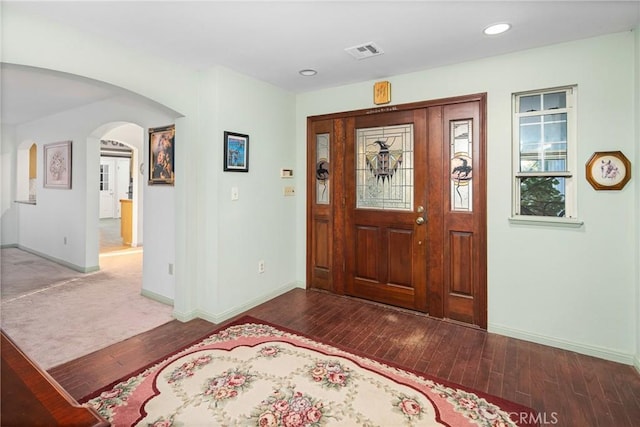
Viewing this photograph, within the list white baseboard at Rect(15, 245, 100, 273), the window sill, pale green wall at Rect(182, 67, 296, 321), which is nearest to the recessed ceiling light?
the window sill

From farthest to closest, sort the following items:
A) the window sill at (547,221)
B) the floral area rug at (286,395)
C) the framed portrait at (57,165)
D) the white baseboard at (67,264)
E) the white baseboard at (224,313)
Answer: the framed portrait at (57,165) < the white baseboard at (67,264) < the white baseboard at (224,313) < the window sill at (547,221) < the floral area rug at (286,395)

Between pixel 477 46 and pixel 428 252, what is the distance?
192 cm

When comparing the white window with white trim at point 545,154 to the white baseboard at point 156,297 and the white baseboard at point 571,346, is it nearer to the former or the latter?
the white baseboard at point 571,346

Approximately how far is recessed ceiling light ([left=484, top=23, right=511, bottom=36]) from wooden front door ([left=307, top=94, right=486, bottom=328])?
0.63 metres

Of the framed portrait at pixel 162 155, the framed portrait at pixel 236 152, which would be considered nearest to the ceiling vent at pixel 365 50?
the framed portrait at pixel 236 152

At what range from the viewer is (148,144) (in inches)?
150

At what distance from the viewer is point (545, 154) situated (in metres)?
2.80

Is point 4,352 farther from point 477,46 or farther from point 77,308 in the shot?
point 477,46

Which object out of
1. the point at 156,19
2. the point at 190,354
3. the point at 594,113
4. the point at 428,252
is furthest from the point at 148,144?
the point at 594,113

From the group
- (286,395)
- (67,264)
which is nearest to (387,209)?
(286,395)

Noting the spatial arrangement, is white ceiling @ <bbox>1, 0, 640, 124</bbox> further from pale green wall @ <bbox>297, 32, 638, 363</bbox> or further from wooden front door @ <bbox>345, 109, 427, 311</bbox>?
wooden front door @ <bbox>345, 109, 427, 311</bbox>

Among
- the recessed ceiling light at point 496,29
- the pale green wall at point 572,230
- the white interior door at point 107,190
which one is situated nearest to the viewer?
the recessed ceiling light at point 496,29

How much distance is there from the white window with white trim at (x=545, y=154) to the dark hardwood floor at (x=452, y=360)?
1.14 meters

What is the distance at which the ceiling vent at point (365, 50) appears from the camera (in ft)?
8.94
